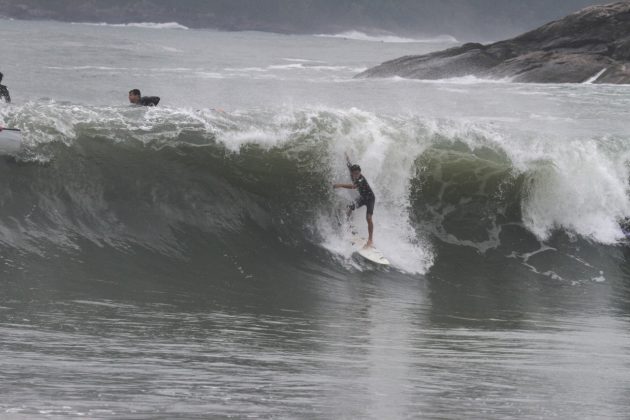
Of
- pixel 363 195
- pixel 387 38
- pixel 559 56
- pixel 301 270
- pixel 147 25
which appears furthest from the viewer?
pixel 387 38

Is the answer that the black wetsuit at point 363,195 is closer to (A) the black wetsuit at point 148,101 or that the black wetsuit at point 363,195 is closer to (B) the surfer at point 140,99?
(B) the surfer at point 140,99

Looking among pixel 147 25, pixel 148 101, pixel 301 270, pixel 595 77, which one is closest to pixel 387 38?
pixel 147 25

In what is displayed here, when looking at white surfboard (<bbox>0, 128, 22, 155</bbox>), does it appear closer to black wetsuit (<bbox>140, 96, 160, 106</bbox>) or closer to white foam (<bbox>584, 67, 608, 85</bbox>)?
black wetsuit (<bbox>140, 96, 160, 106</bbox>)

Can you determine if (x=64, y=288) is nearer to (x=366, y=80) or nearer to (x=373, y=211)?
(x=373, y=211)

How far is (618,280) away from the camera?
14.6 metres

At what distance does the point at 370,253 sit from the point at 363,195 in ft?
2.86

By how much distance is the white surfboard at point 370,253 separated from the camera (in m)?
13.6

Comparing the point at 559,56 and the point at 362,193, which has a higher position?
the point at 559,56

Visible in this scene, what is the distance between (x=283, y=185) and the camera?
14992 millimetres

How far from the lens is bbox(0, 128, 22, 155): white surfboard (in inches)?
543

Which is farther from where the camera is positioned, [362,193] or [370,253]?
[362,193]

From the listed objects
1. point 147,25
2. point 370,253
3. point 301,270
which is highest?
point 147,25

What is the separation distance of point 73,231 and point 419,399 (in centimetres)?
671

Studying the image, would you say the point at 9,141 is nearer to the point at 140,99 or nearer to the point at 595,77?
the point at 140,99
